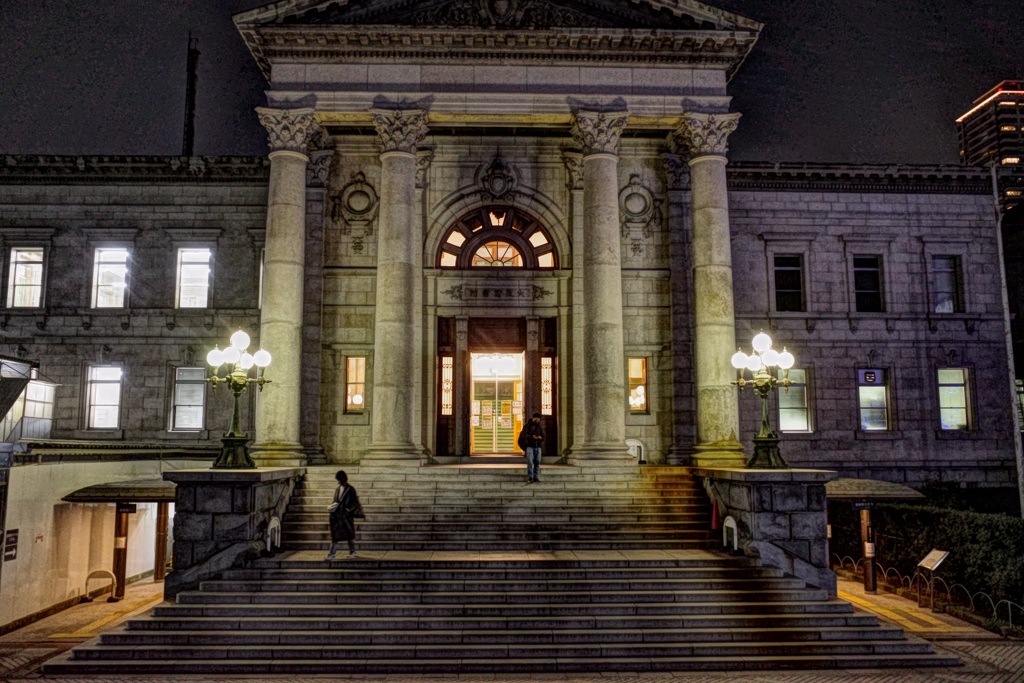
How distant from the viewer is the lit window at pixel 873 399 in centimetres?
2803

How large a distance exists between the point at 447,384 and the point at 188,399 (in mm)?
9316

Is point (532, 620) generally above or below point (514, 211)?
below

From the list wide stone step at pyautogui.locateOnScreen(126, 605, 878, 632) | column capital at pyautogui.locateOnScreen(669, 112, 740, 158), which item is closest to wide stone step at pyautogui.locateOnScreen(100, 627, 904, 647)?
wide stone step at pyautogui.locateOnScreen(126, 605, 878, 632)

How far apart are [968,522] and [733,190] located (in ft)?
49.0

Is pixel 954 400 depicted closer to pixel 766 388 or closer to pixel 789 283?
pixel 789 283

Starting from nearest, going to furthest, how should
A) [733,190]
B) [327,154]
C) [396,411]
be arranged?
[396,411] → [327,154] → [733,190]

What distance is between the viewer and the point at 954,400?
28422 millimetres

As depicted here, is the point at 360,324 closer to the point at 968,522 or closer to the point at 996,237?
the point at 968,522

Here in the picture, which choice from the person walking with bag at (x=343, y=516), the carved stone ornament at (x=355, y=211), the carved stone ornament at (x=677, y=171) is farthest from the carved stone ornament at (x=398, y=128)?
the person walking with bag at (x=343, y=516)

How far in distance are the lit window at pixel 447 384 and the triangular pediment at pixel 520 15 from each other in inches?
404

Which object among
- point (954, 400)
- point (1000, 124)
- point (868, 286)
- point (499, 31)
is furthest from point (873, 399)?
point (1000, 124)

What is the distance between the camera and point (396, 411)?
21547 mm

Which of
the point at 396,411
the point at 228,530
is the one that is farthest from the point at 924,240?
the point at 228,530

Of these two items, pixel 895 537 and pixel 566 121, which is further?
pixel 566 121
